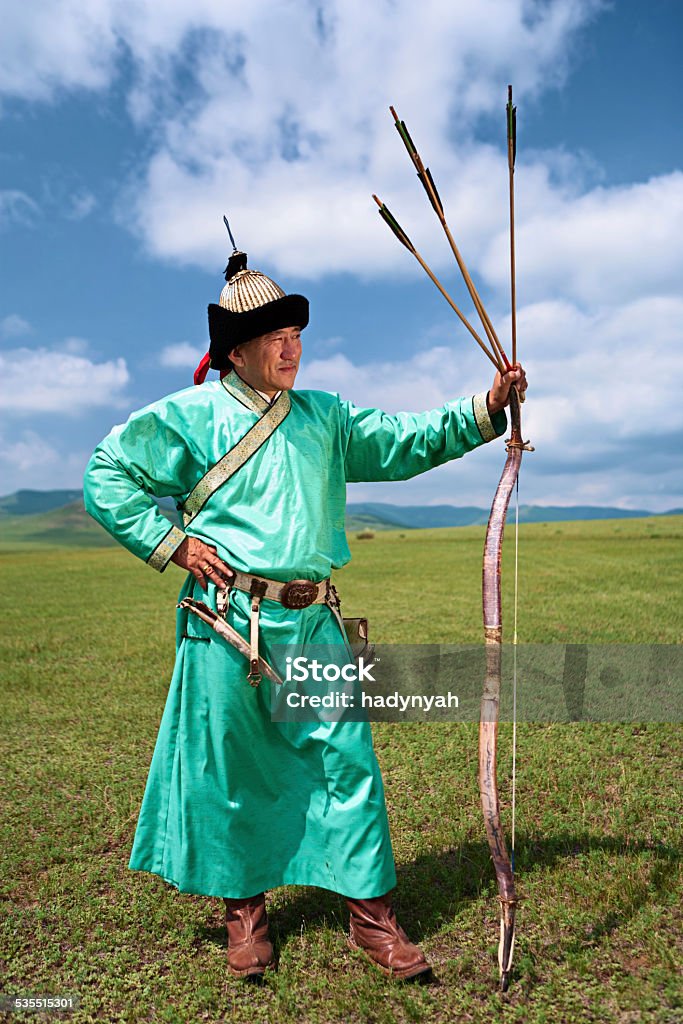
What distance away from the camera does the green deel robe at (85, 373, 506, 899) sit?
134 inches

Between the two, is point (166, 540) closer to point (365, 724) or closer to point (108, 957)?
point (365, 724)

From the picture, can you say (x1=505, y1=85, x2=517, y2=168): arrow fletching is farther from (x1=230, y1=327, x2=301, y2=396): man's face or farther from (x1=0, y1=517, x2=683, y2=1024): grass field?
(x1=0, y1=517, x2=683, y2=1024): grass field

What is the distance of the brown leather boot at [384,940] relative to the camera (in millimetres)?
3234

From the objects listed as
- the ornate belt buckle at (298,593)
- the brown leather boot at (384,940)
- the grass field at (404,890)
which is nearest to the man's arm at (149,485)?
the ornate belt buckle at (298,593)

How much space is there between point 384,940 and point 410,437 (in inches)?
83.3

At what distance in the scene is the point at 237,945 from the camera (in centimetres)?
344

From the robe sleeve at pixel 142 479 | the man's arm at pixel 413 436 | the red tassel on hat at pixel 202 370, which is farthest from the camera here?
the red tassel on hat at pixel 202 370

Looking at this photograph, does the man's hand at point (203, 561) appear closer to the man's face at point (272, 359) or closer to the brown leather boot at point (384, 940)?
the man's face at point (272, 359)

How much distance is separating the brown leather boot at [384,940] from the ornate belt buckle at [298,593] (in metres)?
1.23

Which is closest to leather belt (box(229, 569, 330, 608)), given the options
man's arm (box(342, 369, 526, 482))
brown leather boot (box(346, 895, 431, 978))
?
man's arm (box(342, 369, 526, 482))

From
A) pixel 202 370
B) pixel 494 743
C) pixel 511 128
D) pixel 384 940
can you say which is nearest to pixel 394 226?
pixel 511 128

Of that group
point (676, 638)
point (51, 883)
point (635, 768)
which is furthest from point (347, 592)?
point (51, 883)

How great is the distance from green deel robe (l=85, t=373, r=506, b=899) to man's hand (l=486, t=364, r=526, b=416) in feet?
0.18

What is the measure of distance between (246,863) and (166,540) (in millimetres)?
1397
